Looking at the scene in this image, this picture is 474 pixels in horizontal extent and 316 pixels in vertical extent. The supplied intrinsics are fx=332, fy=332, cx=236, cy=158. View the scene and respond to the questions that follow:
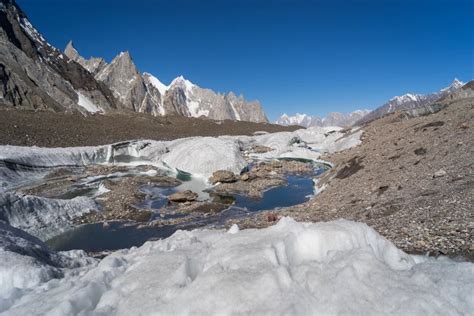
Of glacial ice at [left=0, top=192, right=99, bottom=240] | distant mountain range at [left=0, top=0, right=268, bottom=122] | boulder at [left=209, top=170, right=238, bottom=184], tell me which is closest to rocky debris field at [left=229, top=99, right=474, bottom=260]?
boulder at [left=209, top=170, right=238, bottom=184]

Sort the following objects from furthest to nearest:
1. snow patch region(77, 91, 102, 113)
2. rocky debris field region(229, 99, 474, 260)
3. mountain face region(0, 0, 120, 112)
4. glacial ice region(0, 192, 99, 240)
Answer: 1. snow patch region(77, 91, 102, 113)
2. mountain face region(0, 0, 120, 112)
3. glacial ice region(0, 192, 99, 240)
4. rocky debris field region(229, 99, 474, 260)

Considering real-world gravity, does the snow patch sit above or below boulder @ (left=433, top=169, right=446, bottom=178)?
above

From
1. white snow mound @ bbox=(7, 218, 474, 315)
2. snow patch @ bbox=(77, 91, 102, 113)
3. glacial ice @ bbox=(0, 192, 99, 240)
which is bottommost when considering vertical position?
white snow mound @ bbox=(7, 218, 474, 315)

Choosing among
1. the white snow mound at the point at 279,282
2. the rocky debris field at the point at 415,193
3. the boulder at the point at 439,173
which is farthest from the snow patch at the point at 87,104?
the white snow mound at the point at 279,282

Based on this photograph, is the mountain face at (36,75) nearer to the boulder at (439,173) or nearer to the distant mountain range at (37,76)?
the distant mountain range at (37,76)

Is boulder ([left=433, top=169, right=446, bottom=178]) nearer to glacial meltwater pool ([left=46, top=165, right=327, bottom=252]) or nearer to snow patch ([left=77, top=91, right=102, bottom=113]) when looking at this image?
glacial meltwater pool ([left=46, top=165, right=327, bottom=252])

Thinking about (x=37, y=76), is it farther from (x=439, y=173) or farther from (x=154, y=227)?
(x=439, y=173)

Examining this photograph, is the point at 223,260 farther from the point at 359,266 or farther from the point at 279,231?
the point at 359,266

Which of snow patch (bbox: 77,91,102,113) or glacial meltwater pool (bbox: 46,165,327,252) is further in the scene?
snow patch (bbox: 77,91,102,113)
